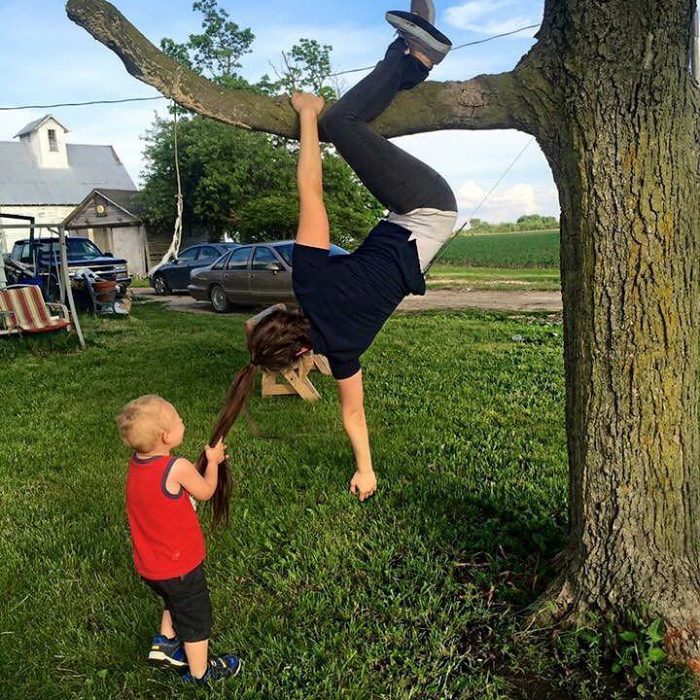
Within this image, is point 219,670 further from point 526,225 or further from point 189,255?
point 526,225

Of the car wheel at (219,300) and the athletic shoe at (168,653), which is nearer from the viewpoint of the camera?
the athletic shoe at (168,653)

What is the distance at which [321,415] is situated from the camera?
592 centimetres

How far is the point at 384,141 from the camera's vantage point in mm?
2385

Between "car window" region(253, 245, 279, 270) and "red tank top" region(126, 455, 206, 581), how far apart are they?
1261 centimetres

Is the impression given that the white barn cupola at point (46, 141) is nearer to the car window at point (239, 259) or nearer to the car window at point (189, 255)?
the car window at point (189, 255)

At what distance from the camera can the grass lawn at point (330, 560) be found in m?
2.55

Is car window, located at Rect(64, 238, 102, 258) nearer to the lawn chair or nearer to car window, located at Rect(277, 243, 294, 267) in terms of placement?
car window, located at Rect(277, 243, 294, 267)

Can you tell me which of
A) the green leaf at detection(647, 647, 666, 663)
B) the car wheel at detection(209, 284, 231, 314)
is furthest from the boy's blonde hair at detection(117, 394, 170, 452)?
the car wheel at detection(209, 284, 231, 314)

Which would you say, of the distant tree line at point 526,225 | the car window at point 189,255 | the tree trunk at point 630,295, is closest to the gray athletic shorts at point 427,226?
the tree trunk at point 630,295

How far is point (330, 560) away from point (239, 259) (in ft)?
Result: 42.4

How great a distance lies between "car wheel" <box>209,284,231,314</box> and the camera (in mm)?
15992

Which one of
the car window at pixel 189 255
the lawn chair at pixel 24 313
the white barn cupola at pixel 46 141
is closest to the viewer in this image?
the lawn chair at pixel 24 313

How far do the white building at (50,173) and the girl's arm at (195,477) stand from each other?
36167 mm

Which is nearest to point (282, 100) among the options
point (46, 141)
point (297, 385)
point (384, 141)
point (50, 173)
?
point (384, 141)
